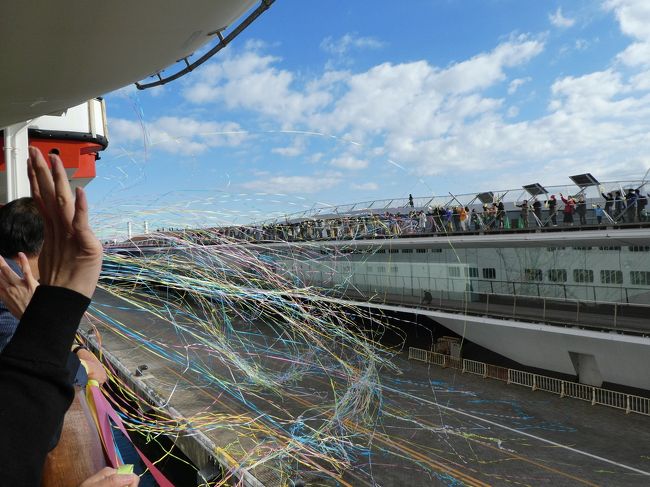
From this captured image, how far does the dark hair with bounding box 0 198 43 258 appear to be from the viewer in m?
2.21

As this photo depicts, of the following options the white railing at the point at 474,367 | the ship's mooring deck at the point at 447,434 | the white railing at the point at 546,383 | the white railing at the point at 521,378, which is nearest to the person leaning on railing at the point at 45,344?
the ship's mooring deck at the point at 447,434

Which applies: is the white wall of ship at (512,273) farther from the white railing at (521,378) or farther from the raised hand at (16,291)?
the raised hand at (16,291)

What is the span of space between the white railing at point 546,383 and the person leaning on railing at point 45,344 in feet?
66.7

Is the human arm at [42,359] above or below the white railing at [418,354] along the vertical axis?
above

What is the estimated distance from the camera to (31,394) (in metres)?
1.02

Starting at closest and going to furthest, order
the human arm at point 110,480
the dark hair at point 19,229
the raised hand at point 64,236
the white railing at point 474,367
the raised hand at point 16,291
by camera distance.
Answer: the raised hand at point 64,236
the raised hand at point 16,291
the human arm at point 110,480
the dark hair at point 19,229
the white railing at point 474,367

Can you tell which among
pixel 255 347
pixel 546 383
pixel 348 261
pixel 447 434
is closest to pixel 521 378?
pixel 546 383

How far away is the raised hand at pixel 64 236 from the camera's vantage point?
1195mm

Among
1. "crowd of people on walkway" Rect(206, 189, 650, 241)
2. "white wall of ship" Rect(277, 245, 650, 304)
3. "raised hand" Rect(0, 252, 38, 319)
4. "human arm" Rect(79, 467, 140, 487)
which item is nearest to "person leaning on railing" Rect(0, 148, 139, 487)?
"raised hand" Rect(0, 252, 38, 319)

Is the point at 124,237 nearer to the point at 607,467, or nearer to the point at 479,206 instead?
the point at 607,467

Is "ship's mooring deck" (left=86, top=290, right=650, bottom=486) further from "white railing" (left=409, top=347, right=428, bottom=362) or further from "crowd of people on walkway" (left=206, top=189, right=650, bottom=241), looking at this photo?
"crowd of people on walkway" (left=206, top=189, right=650, bottom=241)

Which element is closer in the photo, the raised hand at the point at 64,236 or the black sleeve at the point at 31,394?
the black sleeve at the point at 31,394

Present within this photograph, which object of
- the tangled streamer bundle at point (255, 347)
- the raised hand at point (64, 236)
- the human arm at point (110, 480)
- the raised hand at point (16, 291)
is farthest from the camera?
the tangled streamer bundle at point (255, 347)

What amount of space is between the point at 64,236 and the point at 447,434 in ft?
52.3
